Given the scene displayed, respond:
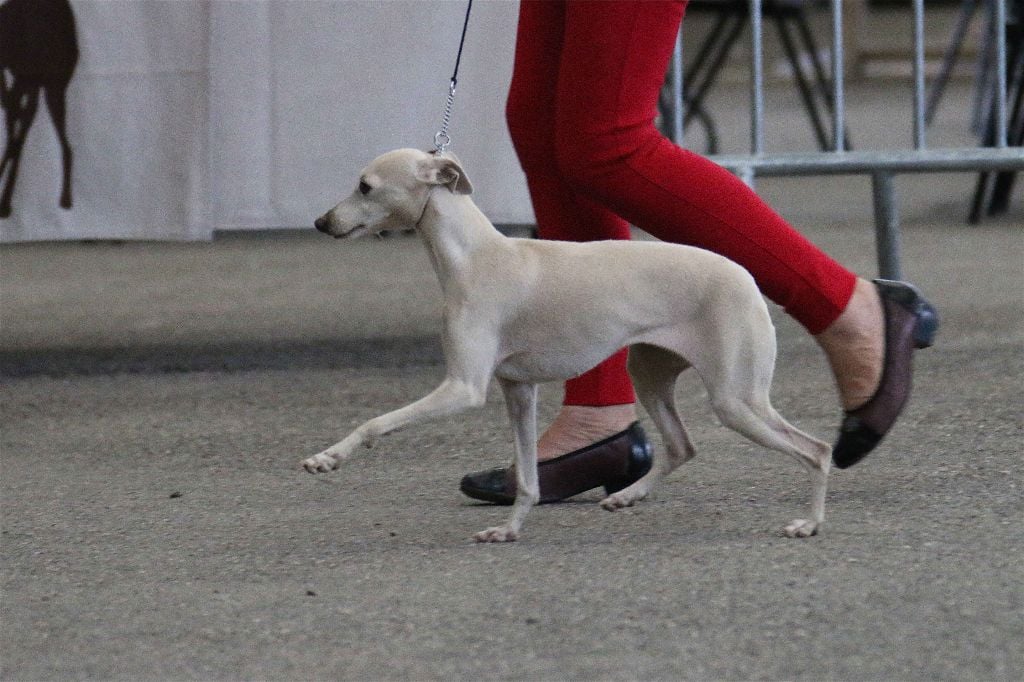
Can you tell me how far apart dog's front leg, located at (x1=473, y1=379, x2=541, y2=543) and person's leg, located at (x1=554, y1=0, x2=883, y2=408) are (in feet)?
1.11

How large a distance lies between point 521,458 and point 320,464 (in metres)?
0.42

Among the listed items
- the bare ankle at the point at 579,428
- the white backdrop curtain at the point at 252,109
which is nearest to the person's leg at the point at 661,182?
the bare ankle at the point at 579,428

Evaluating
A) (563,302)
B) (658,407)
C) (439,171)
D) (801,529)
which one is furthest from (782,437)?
(439,171)

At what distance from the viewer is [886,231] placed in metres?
3.88

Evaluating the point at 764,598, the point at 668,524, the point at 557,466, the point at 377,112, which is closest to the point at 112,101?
the point at 377,112

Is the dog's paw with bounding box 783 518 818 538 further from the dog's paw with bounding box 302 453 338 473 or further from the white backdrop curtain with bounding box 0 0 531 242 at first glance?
the white backdrop curtain with bounding box 0 0 531 242

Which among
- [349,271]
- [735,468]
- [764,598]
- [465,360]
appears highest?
[465,360]

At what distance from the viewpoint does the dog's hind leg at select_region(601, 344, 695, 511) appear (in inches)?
99.2

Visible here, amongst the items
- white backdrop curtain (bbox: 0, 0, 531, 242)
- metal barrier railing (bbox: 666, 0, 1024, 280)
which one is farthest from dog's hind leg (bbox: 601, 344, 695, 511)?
metal barrier railing (bbox: 666, 0, 1024, 280)

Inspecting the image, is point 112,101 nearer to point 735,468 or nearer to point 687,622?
point 735,468

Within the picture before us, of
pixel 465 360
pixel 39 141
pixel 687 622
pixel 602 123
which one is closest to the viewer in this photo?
pixel 687 622

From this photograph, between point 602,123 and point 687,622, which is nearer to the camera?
point 687,622

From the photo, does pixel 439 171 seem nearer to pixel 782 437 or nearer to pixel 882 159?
pixel 782 437

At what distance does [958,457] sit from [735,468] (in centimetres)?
39
